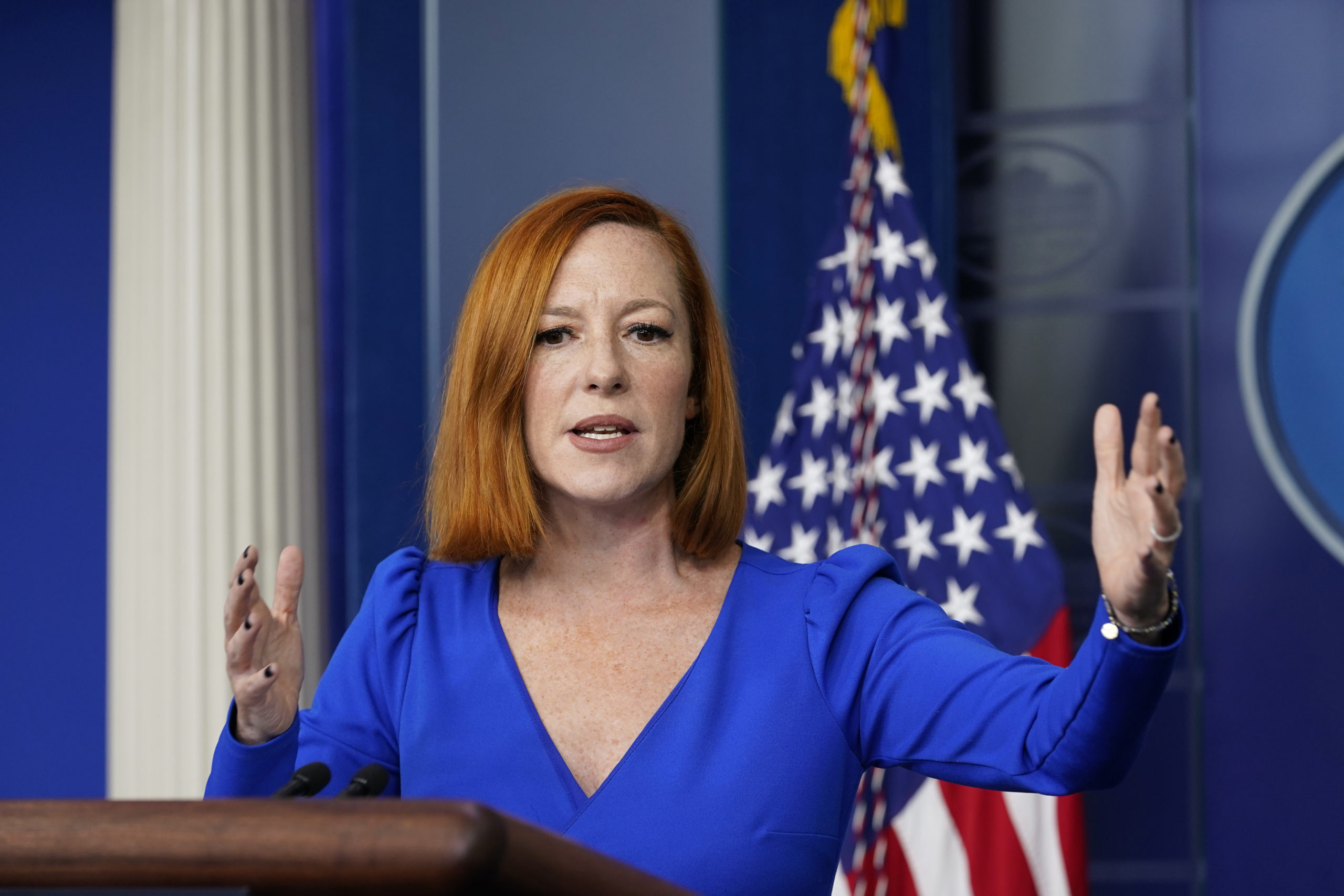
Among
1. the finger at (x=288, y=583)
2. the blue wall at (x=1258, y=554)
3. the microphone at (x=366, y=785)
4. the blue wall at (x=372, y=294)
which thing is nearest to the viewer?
the microphone at (x=366, y=785)

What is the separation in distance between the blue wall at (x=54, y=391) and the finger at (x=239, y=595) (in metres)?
2.62

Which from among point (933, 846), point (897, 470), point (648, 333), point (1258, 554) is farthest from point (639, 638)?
point (1258, 554)

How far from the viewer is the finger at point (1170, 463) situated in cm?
116

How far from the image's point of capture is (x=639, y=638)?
158 cm

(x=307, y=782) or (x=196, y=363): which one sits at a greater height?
(x=196, y=363)

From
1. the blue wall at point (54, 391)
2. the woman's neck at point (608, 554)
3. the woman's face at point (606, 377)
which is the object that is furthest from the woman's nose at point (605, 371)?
the blue wall at point (54, 391)

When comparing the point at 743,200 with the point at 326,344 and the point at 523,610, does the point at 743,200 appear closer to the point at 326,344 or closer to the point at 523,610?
the point at 326,344

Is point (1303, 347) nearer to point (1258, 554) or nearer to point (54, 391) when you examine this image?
point (1258, 554)

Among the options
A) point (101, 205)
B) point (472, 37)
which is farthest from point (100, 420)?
point (472, 37)

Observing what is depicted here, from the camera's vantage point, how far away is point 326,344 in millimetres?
3766

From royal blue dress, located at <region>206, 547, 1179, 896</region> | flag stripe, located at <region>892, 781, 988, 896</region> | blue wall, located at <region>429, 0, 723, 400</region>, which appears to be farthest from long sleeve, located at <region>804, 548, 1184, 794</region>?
blue wall, located at <region>429, 0, 723, 400</region>

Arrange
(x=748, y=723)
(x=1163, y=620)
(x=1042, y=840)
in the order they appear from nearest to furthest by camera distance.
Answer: (x=1163, y=620), (x=748, y=723), (x=1042, y=840)

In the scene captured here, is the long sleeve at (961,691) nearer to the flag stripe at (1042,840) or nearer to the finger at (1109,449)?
the finger at (1109,449)

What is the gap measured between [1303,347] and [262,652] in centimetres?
293
